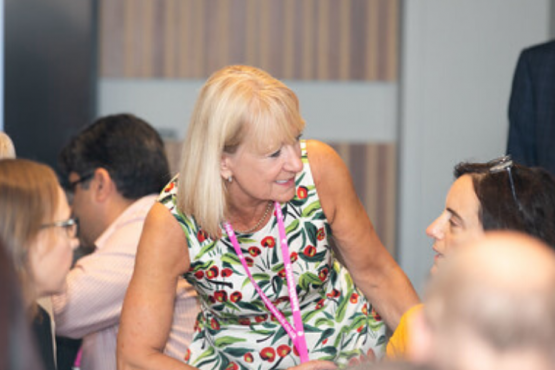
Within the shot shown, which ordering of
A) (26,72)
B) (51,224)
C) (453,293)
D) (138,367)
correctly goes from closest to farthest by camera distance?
(453,293), (51,224), (138,367), (26,72)

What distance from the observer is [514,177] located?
2143mm

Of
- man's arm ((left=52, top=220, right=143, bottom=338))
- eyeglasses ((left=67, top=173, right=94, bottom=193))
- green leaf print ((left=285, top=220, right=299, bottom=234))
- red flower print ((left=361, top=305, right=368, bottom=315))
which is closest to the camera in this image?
green leaf print ((left=285, top=220, right=299, bottom=234))

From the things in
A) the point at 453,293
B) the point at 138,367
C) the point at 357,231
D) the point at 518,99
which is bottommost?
the point at 138,367

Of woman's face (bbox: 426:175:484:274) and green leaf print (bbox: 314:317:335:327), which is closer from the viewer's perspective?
woman's face (bbox: 426:175:484:274)

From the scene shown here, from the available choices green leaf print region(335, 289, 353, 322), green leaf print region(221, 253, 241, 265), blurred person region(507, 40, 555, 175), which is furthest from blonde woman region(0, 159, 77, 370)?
blurred person region(507, 40, 555, 175)

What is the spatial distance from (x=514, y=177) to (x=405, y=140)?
96.9 inches

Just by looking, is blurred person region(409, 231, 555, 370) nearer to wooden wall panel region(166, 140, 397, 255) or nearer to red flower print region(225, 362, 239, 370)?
red flower print region(225, 362, 239, 370)

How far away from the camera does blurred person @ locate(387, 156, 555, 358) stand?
6.77 feet

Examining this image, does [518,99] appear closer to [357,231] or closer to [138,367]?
[357,231]

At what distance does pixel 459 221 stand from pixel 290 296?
57cm

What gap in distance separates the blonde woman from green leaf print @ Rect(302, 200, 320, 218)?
2.55ft

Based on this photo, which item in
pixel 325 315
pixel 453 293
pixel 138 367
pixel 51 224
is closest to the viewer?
pixel 453 293

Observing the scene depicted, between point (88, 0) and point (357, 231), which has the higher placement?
point (88, 0)

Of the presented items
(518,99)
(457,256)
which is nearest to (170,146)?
(518,99)
